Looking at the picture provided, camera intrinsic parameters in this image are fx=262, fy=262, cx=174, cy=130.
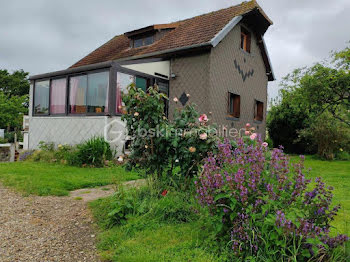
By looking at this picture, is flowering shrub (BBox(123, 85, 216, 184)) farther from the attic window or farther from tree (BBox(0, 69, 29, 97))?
tree (BBox(0, 69, 29, 97))

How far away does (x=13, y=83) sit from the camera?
3206 cm

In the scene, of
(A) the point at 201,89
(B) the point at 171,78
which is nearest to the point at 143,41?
(B) the point at 171,78

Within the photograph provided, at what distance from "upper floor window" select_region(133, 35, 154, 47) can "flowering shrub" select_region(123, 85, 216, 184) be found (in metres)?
9.45

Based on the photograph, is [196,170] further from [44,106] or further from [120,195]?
[44,106]

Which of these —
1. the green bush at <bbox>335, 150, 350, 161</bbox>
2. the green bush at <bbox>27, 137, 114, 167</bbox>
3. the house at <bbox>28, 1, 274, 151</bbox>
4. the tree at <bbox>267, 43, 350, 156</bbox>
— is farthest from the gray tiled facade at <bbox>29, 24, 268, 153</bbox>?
the green bush at <bbox>335, 150, 350, 161</bbox>

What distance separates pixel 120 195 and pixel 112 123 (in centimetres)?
522

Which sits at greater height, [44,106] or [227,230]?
[44,106]

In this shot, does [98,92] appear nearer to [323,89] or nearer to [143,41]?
[143,41]

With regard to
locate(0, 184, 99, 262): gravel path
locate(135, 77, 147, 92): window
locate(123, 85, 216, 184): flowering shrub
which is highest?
locate(135, 77, 147, 92): window

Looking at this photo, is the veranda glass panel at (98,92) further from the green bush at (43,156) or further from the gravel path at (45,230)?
the gravel path at (45,230)

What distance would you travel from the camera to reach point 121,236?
266 cm

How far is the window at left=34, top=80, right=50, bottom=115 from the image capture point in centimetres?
1040

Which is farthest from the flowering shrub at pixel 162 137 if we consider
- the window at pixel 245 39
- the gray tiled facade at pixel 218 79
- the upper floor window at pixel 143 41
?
the window at pixel 245 39

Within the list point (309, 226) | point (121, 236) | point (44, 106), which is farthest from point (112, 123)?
point (309, 226)
